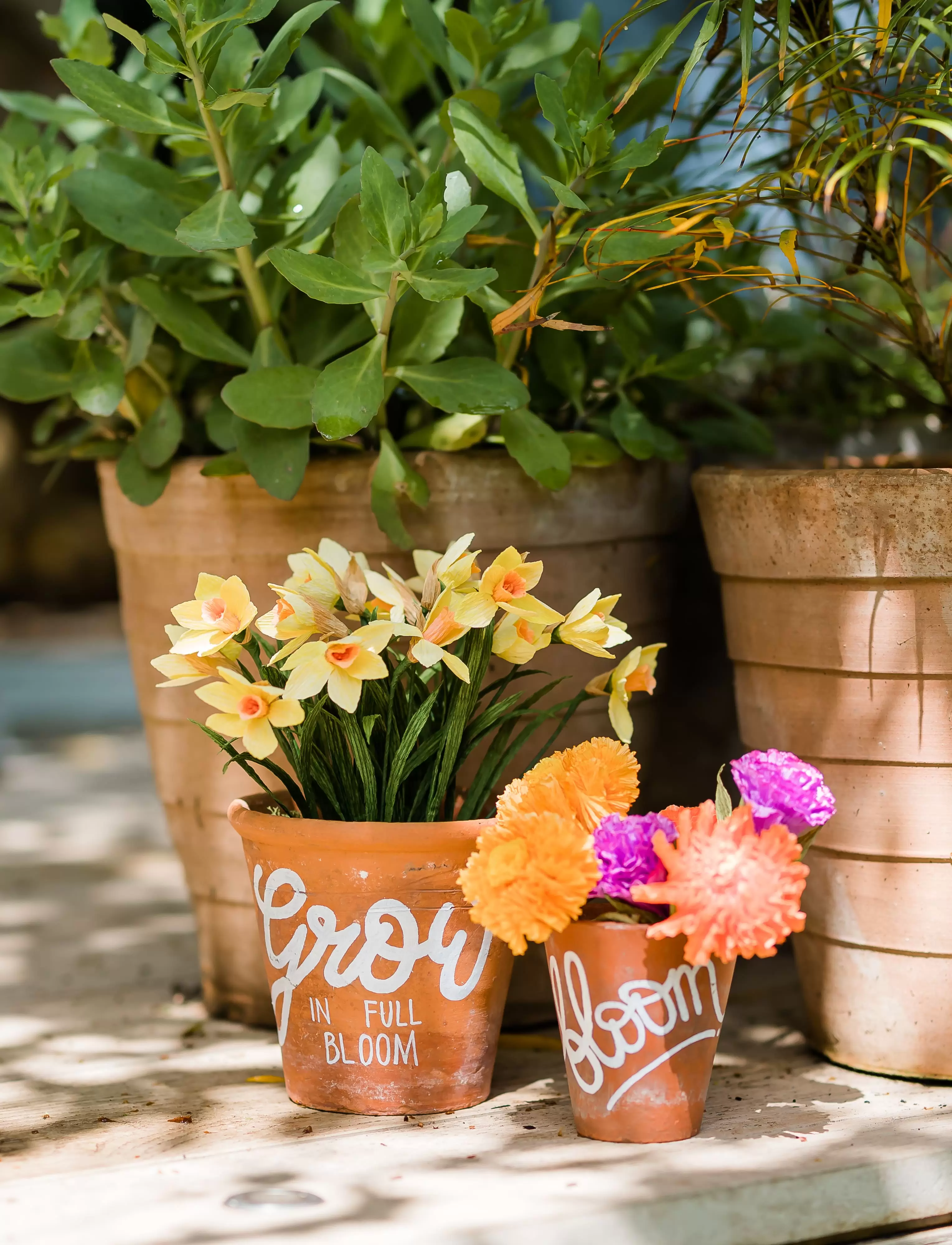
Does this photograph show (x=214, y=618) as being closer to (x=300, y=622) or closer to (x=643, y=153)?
(x=300, y=622)

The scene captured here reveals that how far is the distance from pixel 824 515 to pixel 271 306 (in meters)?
0.58

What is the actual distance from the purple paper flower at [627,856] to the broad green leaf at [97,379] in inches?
25.0

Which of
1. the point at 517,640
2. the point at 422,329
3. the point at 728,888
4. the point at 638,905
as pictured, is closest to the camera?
the point at 728,888

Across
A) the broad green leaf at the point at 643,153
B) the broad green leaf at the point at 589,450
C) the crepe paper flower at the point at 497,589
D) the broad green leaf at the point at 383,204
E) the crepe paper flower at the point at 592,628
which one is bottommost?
the crepe paper flower at the point at 592,628

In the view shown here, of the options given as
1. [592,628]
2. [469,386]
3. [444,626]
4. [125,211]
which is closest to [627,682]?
[592,628]

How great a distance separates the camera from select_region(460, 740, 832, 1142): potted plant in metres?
0.86

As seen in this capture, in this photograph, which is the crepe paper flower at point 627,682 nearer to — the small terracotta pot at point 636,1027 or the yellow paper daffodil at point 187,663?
the small terracotta pot at point 636,1027

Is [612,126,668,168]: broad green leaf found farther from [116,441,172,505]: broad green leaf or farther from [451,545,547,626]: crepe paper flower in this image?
[116,441,172,505]: broad green leaf

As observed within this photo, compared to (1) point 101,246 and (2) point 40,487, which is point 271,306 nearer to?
(1) point 101,246

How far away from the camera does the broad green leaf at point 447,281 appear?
990 mm

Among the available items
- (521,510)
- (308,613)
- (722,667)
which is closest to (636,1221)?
(308,613)

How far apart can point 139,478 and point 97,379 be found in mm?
104

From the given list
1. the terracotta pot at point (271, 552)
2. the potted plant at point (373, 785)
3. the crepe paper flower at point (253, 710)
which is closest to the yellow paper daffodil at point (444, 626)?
the potted plant at point (373, 785)

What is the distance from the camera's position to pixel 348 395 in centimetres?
105
